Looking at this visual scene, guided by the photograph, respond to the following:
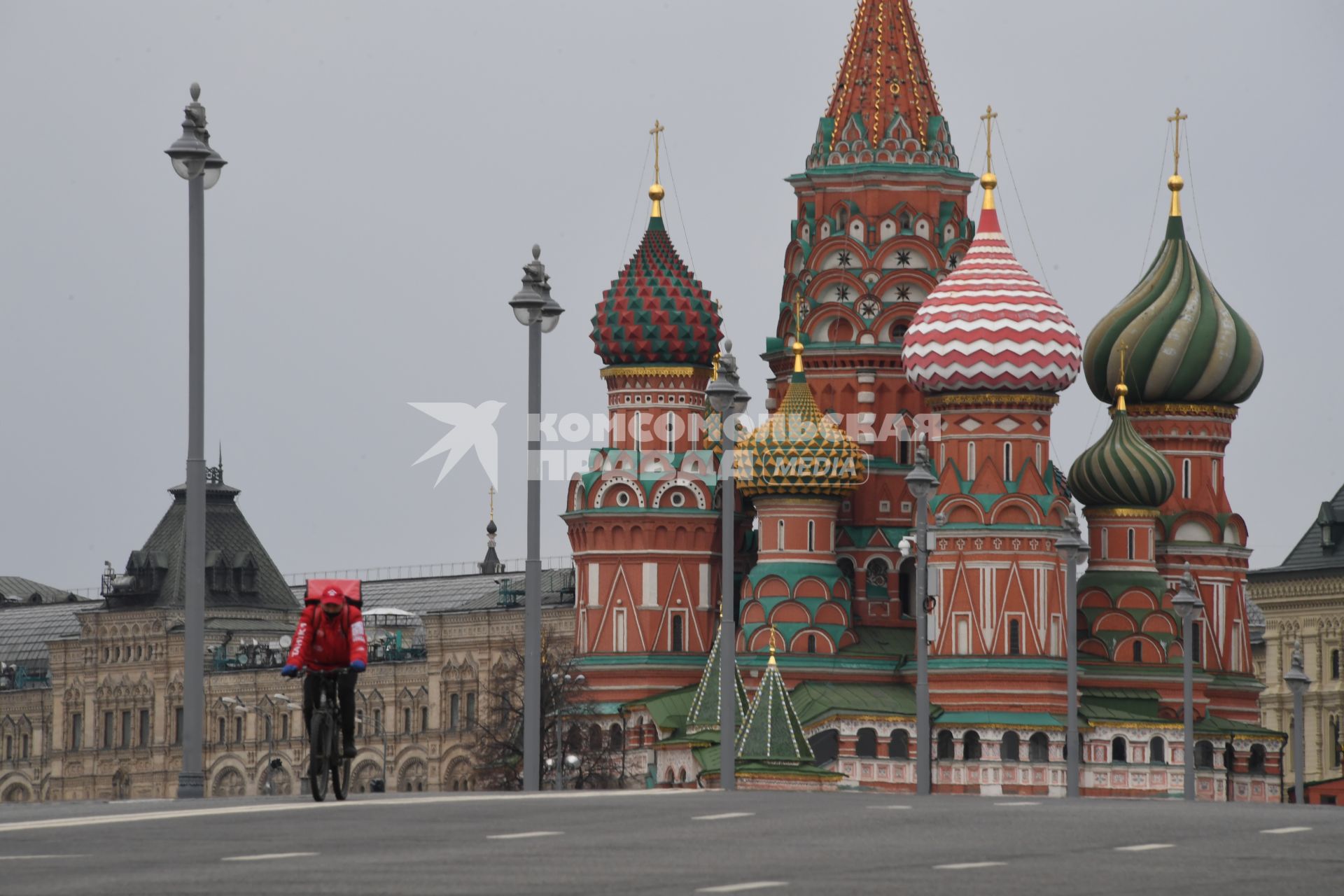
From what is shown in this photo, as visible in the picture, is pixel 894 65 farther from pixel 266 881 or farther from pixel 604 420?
pixel 266 881

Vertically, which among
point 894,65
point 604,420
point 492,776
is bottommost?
point 492,776

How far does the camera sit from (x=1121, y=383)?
7869 centimetres

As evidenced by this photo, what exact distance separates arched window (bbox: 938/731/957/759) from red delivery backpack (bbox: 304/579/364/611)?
48143mm

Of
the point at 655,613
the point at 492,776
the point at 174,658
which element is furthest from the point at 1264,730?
the point at 174,658

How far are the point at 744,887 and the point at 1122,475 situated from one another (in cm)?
5697

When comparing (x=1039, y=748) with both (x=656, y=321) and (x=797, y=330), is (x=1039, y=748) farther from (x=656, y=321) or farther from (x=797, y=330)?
(x=656, y=321)

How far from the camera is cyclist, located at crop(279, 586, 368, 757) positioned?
80.1ft

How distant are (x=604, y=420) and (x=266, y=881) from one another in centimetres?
5904

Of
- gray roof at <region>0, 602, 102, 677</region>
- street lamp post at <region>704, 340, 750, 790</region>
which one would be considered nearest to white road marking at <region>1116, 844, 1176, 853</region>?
street lamp post at <region>704, 340, 750, 790</region>

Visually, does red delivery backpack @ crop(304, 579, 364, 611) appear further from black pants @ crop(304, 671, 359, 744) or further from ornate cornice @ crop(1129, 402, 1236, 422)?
ornate cornice @ crop(1129, 402, 1236, 422)

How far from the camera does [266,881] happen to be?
61.3 ft

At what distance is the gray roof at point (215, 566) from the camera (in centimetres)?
11706

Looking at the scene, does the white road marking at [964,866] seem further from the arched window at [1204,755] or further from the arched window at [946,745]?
the arched window at [1204,755]

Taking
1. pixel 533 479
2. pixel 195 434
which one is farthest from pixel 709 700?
pixel 195 434
